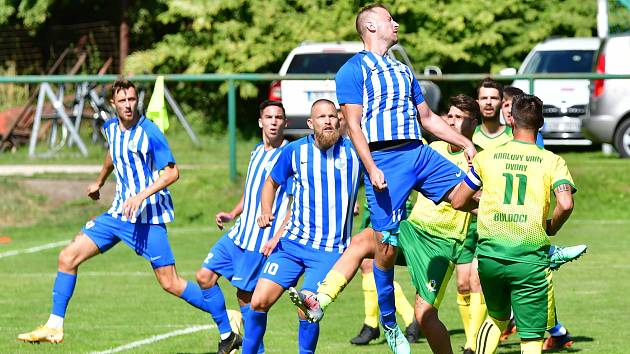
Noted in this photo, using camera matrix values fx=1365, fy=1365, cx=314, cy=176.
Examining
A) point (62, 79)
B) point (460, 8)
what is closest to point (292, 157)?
point (62, 79)

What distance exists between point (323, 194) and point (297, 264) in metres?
0.51

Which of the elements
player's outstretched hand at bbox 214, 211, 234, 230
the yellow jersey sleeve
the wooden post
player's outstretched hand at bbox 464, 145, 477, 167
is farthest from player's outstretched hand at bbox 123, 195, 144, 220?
the wooden post

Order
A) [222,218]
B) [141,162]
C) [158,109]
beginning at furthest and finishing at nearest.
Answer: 1. [158,109]
2. [141,162]
3. [222,218]

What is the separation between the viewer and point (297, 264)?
30.8 ft

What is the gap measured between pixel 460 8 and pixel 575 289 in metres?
13.7

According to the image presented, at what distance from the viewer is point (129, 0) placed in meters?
31.3

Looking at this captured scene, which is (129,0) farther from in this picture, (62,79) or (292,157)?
(292,157)

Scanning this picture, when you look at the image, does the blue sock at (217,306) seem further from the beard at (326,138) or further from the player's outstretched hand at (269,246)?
the beard at (326,138)

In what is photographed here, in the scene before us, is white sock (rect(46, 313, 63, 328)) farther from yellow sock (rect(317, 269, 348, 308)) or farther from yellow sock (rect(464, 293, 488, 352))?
yellow sock (rect(464, 293, 488, 352))

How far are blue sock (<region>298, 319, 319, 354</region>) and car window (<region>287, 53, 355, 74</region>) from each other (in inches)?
512

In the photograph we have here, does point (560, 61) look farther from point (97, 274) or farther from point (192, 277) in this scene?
point (97, 274)

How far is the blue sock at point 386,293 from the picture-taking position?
29.9ft

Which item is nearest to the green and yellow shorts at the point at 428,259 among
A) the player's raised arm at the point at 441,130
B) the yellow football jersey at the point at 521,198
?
the player's raised arm at the point at 441,130

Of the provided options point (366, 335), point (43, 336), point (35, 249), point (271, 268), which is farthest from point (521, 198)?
point (35, 249)
